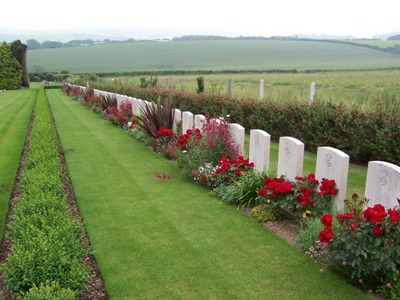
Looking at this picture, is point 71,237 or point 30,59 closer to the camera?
point 71,237

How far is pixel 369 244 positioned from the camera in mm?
3156

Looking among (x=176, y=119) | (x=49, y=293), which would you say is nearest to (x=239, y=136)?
(x=176, y=119)

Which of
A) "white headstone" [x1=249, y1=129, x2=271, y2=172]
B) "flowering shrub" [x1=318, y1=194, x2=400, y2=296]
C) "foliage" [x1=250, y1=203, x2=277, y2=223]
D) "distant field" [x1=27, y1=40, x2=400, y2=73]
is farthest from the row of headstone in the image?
"distant field" [x1=27, y1=40, x2=400, y2=73]

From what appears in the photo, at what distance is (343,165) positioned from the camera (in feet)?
14.1

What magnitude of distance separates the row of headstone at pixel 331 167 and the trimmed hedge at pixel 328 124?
2.57 m

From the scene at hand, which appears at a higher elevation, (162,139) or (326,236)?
(326,236)

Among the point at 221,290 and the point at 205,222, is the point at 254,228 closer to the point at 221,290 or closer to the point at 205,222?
the point at 205,222

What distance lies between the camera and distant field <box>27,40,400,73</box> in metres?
79.6

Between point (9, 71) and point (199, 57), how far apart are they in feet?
172

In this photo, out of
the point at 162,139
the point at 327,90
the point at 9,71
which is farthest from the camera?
the point at 9,71

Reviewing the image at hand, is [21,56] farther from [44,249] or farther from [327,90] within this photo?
[44,249]

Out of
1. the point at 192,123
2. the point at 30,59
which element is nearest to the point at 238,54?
the point at 30,59

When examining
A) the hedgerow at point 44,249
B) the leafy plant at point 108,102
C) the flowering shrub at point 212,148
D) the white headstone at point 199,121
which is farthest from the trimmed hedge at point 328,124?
the leafy plant at point 108,102

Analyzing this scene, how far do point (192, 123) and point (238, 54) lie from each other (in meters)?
93.3
